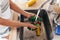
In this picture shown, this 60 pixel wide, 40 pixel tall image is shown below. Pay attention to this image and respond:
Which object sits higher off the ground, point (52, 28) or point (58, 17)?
point (58, 17)

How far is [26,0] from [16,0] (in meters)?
0.12

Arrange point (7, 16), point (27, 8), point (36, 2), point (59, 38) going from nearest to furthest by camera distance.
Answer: point (59, 38) < point (7, 16) < point (27, 8) < point (36, 2)

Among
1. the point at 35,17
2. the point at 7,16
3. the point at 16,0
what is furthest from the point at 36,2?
the point at 7,16

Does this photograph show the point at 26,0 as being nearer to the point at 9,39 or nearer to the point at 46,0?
the point at 46,0

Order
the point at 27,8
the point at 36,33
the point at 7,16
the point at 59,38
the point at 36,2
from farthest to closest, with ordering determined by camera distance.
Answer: the point at 36,2, the point at 27,8, the point at 36,33, the point at 7,16, the point at 59,38

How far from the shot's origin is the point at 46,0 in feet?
5.69

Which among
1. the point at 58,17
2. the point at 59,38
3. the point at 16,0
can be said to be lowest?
the point at 59,38

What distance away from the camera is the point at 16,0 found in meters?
1.84

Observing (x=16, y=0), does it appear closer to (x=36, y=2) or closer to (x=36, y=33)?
(x=36, y=2)

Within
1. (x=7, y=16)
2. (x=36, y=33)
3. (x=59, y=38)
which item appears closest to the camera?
(x=59, y=38)

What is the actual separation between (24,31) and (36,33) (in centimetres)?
12

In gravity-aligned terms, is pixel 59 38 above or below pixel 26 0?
below

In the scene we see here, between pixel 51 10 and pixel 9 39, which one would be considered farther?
pixel 51 10

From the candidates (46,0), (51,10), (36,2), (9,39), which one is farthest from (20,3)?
(9,39)
